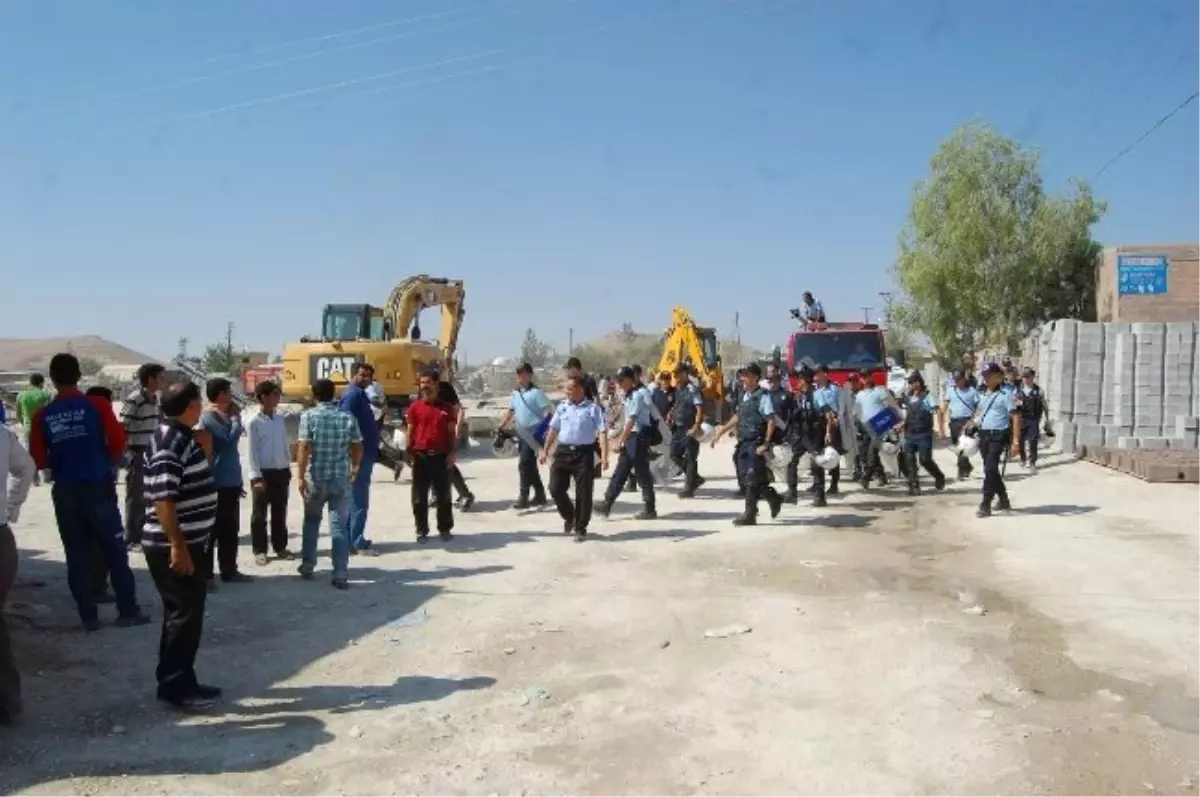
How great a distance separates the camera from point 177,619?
5.37 m

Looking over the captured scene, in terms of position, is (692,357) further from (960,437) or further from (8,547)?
(8,547)

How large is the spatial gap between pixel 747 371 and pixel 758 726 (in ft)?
20.6

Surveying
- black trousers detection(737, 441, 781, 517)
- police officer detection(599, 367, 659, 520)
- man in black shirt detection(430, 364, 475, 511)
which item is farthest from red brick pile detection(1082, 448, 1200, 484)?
man in black shirt detection(430, 364, 475, 511)

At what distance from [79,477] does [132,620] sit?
41.7 inches

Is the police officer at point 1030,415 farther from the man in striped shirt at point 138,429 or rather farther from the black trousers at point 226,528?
the man in striped shirt at point 138,429

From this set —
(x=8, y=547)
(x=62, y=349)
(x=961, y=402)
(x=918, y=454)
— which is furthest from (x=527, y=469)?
Answer: (x=62, y=349)

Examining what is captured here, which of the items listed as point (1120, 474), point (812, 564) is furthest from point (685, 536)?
point (1120, 474)

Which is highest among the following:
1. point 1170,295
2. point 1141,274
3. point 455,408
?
point 1141,274

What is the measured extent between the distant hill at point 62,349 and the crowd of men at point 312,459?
307 ft

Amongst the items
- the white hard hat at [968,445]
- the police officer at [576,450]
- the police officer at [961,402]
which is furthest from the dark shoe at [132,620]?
the police officer at [961,402]

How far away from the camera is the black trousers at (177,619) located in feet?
17.6

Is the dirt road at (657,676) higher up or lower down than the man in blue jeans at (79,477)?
lower down

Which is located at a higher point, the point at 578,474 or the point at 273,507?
the point at 578,474

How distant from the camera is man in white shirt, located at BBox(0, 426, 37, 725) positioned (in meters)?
5.11
